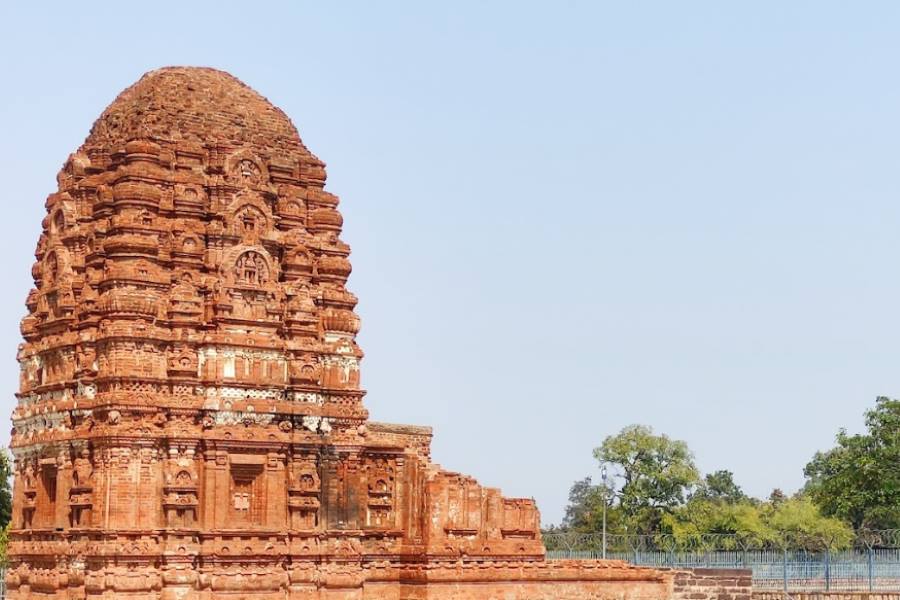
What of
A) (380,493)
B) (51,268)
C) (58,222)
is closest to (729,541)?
(380,493)

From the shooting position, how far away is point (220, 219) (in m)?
32.4

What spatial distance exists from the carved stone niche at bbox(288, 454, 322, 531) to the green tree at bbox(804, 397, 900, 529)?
2782 centimetres

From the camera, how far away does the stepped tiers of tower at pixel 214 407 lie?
3048 centimetres

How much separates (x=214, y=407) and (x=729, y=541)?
101 feet

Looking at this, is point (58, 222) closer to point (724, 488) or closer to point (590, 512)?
point (590, 512)

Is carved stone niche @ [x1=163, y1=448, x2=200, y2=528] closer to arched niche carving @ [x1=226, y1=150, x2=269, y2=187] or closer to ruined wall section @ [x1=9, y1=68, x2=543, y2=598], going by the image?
ruined wall section @ [x1=9, y1=68, x2=543, y2=598]

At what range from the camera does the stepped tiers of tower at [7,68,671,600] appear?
100 ft

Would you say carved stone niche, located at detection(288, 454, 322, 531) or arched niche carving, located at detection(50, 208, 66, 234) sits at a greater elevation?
arched niche carving, located at detection(50, 208, 66, 234)

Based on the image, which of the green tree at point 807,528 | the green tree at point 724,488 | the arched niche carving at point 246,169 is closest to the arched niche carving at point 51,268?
the arched niche carving at point 246,169

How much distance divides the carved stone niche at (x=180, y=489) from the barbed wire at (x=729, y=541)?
26885 mm

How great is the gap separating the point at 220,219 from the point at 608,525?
33801 millimetres

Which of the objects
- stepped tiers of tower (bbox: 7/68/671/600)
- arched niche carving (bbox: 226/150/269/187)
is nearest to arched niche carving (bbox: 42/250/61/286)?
stepped tiers of tower (bbox: 7/68/671/600)

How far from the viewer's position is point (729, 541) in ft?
189

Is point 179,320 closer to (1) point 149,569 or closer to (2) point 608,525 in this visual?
(1) point 149,569
